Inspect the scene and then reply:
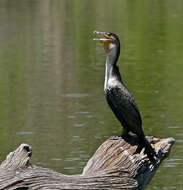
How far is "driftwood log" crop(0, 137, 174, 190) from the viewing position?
22.7 feet

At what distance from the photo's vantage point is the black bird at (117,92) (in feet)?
27.4

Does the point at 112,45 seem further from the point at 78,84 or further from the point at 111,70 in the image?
the point at 78,84

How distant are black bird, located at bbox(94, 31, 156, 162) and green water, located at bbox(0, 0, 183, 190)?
3.82 m

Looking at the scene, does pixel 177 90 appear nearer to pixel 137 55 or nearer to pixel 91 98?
pixel 91 98

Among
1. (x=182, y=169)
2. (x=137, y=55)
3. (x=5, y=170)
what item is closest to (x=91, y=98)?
(x=182, y=169)

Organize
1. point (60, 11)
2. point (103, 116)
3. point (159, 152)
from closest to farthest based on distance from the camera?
point (159, 152)
point (103, 116)
point (60, 11)

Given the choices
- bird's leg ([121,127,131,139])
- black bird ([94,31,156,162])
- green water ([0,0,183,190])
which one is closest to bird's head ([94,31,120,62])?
black bird ([94,31,156,162])

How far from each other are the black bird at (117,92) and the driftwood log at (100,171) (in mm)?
200

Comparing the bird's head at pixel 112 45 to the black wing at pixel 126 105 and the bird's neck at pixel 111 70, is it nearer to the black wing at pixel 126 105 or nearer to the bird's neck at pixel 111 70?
the bird's neck at pixel 111 70

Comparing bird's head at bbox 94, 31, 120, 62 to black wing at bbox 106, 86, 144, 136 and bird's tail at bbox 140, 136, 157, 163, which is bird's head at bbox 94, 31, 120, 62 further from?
bird's tail at bbox 140, 136, 157, 163

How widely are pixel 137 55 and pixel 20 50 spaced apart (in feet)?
17.8

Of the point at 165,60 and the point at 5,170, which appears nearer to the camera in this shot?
the point at 5,170

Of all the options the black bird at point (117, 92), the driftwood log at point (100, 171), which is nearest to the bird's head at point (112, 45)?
the black bird at point (117, 92)

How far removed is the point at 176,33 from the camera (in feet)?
120
